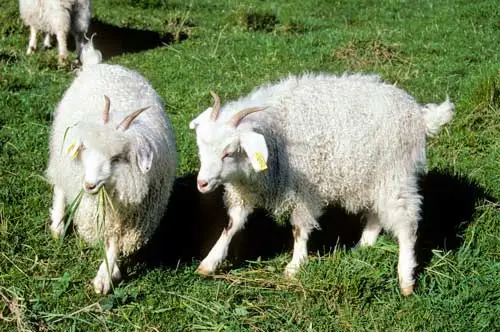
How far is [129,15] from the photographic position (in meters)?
11.9

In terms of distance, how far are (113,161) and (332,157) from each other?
134 cm

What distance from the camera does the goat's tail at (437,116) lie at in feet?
15.7

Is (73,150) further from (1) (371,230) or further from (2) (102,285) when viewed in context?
(1) (371,230)

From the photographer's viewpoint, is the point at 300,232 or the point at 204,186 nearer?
the point at 204,186

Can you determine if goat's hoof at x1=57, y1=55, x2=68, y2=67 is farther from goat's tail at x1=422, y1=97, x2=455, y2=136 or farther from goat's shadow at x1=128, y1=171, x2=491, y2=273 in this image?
goat's tail at x1=422, y1=97, x2=455, y2=136

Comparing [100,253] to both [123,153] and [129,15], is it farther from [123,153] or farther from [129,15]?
[129,15]

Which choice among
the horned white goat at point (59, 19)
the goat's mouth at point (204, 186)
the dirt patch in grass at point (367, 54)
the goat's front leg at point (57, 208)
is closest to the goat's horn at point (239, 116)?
the goat's mouth at point (204, 186)

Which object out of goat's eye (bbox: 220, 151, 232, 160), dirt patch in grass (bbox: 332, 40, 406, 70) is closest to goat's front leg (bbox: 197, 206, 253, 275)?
goat's eye (bbox: 220, 151, 232, 160)

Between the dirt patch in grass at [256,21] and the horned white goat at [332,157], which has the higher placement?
the horned white goat at [332,157]

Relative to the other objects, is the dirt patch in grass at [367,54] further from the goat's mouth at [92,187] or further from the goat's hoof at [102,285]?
the goat's mouth at [92,187]

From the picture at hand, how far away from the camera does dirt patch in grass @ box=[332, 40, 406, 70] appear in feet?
29.4

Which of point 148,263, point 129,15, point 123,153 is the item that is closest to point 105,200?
point 123,153

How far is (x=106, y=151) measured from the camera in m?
4.04

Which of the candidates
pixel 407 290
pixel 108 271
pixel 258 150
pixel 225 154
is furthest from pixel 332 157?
pixel 108 271
